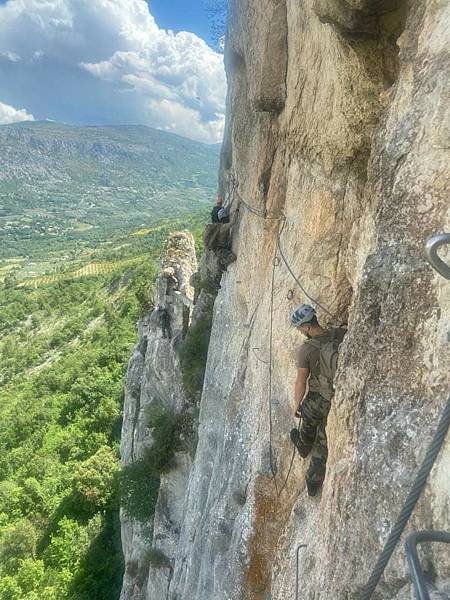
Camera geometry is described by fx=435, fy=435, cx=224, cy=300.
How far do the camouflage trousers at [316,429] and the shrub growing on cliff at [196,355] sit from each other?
1078 centimetres

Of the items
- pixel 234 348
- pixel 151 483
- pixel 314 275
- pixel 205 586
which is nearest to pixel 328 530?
pixel 314 275

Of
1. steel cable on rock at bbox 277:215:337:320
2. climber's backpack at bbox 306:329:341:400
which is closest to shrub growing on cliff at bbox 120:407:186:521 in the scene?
steel cable on rock at bbox 277:215:337:320

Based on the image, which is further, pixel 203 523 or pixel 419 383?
pixel 203 523

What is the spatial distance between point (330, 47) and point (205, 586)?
11525 mm

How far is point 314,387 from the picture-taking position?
6617mm

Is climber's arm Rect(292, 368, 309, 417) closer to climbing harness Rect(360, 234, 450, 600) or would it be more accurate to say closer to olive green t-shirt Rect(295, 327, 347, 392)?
olive green t-shirt Rect(295, 327, 347, 392)

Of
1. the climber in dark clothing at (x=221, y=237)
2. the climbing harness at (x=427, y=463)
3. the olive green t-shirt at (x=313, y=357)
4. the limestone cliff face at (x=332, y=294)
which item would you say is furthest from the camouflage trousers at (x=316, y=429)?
the climber in dark clothing at (x=221, y=237)

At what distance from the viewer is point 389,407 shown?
172 inches

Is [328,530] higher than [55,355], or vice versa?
[328,530]

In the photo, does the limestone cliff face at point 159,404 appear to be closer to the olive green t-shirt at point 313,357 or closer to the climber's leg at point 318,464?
the climber's leg at point 318,464

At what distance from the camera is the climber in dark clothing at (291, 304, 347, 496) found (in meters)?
6.43

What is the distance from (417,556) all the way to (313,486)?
13.5 feet

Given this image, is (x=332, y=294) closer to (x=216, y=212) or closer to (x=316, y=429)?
(x=316, y=429)

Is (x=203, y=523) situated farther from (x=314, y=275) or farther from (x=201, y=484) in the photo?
(x=314, y=275)
